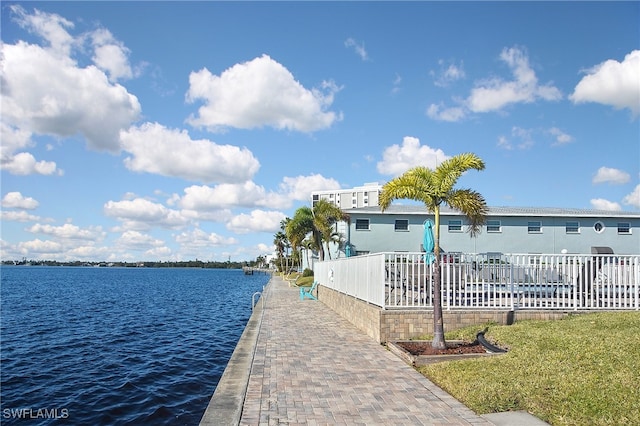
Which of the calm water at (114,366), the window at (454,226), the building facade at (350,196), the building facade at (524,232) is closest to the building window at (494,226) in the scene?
the building facade at (524,232)

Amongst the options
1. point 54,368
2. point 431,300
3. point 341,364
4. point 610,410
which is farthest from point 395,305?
point 54,368

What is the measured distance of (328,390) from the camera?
301 inches

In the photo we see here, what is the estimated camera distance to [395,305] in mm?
12117

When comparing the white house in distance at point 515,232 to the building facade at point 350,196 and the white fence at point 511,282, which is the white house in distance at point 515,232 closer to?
the white fence at point 511,282

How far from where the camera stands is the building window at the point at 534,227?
33.2m

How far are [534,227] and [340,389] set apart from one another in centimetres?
2926

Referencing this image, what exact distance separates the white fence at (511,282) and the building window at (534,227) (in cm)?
2057

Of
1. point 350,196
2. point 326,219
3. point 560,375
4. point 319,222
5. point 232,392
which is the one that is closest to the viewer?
point 560,375

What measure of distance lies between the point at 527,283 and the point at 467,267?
174cm

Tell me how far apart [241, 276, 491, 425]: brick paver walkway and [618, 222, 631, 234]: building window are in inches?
1104

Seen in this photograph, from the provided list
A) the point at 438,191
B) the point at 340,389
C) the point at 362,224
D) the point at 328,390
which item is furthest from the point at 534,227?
the point at 328,390

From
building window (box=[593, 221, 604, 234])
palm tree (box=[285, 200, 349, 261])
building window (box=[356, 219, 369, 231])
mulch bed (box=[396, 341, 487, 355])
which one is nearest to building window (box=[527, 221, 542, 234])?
building window (box=[593, 221, 604, 234])

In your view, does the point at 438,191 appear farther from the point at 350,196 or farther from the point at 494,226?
the point at 350,196

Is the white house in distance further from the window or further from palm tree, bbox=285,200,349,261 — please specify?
palm tree, bbox=285,200,349,261
